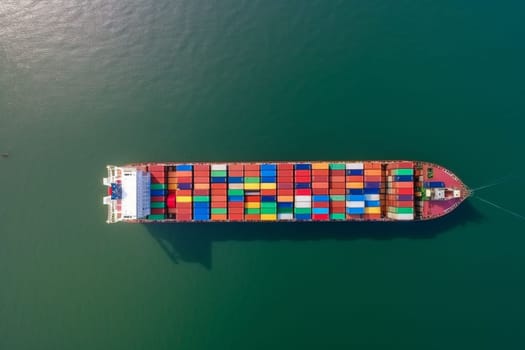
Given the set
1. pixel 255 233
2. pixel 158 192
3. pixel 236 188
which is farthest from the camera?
pixel 255 233

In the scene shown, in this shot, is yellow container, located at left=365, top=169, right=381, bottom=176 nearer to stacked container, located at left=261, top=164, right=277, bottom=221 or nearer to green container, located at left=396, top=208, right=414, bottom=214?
green container, located at left=396, top=208, right=414, bottom=214

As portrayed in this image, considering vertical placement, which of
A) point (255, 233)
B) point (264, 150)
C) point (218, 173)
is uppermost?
point (264, 150)

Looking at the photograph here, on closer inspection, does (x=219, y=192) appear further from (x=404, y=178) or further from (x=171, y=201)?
(x=404, y=178)

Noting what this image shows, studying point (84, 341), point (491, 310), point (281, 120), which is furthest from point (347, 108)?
point (84, 341)

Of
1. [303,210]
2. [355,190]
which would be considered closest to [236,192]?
[303,210]

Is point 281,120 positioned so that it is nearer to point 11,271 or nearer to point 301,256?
point 301,256

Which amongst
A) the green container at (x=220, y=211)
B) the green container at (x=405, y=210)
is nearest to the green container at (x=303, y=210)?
the green container at (x=220, y=211)

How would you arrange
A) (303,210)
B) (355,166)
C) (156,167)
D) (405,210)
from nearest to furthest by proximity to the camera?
(405,210) → (355,166) → (303,210) → (156,167)
